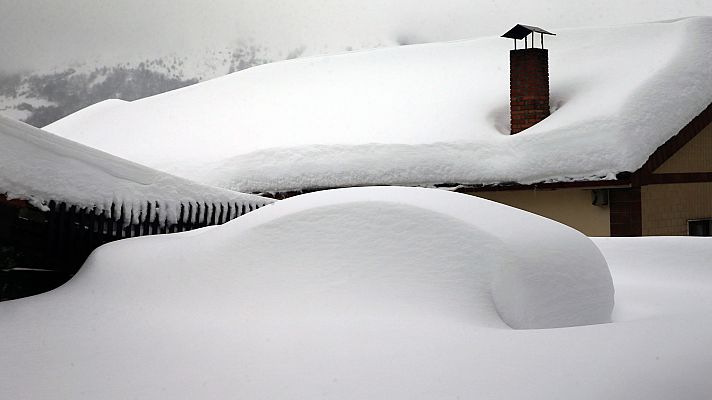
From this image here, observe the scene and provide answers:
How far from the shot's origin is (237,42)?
71938 mm

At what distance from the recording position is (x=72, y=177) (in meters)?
6.22

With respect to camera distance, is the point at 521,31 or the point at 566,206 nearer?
the point at 566,206

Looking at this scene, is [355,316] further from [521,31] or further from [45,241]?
[521,31]

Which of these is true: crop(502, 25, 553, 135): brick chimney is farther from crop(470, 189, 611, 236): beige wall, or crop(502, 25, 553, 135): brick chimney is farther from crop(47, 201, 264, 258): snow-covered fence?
crop(47, 201, 264, 258): snow-covered fence

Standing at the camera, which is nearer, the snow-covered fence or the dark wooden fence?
the dark wooden fence

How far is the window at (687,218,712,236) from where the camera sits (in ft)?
41.5

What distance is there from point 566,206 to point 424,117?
10.2ft

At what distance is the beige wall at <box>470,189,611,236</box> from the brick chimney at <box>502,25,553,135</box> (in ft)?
3.75

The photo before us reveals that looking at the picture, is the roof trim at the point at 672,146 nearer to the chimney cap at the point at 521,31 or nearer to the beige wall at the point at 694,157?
the beige wall at the point at 694,157

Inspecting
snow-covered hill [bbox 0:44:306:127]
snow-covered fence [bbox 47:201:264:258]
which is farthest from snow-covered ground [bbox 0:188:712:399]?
snow-covered hill [bbox 0:44:306:127]

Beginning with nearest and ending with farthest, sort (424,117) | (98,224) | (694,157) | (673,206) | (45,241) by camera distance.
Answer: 1. (45,241)
2. (98,224)
3. (673,206)
4. (694,157)
5. (424,117)

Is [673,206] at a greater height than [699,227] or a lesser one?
greater

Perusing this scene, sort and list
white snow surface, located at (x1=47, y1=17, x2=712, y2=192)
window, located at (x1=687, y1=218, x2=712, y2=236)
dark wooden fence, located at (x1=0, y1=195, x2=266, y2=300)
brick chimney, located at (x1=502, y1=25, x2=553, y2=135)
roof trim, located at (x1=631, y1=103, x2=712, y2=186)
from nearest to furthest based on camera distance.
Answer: dark wooden fence, located at (x1=0, y1=195, x2=266, y2=300), roof trim, located at (x1=631, y1=103, x2=712, y2=186), white snow surface, located at (x1=47, y1=17, x2=712, y2=192), brick chimney, located at (x1=502, y1=25, x2=553, y2=135), window, located at (x1=687, y1=218, x2=712, y2=236)

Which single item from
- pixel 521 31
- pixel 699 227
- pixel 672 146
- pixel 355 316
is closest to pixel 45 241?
pixel 355 316
